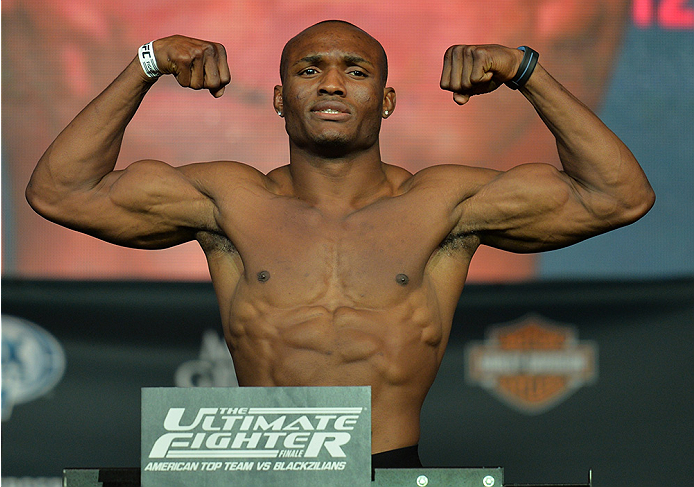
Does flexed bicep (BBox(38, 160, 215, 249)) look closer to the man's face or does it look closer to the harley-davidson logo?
the man's face

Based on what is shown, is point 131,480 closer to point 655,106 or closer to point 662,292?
point 662,292

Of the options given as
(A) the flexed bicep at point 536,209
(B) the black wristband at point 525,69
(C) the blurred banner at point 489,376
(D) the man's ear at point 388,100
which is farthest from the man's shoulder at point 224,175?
(C) the blurred banner at point 489,376

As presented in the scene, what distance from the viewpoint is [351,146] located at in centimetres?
257

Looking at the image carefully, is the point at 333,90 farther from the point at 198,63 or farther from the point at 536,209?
the point at 536,209

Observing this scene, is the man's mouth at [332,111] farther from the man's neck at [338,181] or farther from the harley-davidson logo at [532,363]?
the harley-davidson logo at [532,363]

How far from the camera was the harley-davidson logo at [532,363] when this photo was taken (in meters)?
3.59

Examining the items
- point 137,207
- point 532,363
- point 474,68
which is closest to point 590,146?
point 474,68

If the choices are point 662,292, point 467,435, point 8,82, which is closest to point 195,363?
point 467,435

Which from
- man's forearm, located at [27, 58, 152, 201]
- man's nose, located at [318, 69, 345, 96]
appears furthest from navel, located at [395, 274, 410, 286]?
man's forearm, located at [27, 58, 152, 201]

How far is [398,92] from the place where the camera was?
12.3 feet

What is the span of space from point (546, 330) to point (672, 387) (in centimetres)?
46

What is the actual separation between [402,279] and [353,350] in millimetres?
203

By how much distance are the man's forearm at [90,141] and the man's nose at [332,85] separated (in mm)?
417

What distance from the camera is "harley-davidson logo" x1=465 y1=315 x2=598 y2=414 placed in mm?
3594
